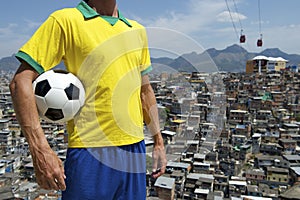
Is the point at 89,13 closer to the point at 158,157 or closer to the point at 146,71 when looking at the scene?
the point at 146,71

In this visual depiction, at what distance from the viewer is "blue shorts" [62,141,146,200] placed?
1.81 ft

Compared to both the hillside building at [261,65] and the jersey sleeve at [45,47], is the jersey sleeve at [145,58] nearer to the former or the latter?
the jersey sleeve at [45,47]

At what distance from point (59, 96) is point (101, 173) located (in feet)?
0.54

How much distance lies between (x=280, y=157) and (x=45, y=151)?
8226 millimetres

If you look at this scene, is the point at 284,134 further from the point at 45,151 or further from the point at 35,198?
the point at 45,151

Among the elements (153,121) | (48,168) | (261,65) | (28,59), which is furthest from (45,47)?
(261,65)

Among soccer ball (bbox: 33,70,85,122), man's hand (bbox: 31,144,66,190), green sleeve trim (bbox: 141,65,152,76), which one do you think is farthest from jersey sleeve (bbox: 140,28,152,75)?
man's hand (bbox: 31,144,66,190)

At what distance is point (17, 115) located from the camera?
49 centimetres

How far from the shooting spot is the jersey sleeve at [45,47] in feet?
1.60

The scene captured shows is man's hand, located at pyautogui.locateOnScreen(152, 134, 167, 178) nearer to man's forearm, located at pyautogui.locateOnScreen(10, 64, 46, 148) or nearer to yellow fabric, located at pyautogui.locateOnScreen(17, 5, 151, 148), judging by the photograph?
yellow fabric, located at pyautogui.locateOnScreen(17, 5, 151, 148)

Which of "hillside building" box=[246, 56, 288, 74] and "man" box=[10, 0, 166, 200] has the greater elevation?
"hillside building" box=[246, 56, 288, 74]

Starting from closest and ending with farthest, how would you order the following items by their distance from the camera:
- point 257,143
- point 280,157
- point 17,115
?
point 17,115
point 280,157
point 257,143


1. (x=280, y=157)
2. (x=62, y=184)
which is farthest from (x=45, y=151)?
(x=280, y=157)

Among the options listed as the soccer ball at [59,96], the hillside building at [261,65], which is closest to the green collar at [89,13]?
the soccer ball at [59,96]
